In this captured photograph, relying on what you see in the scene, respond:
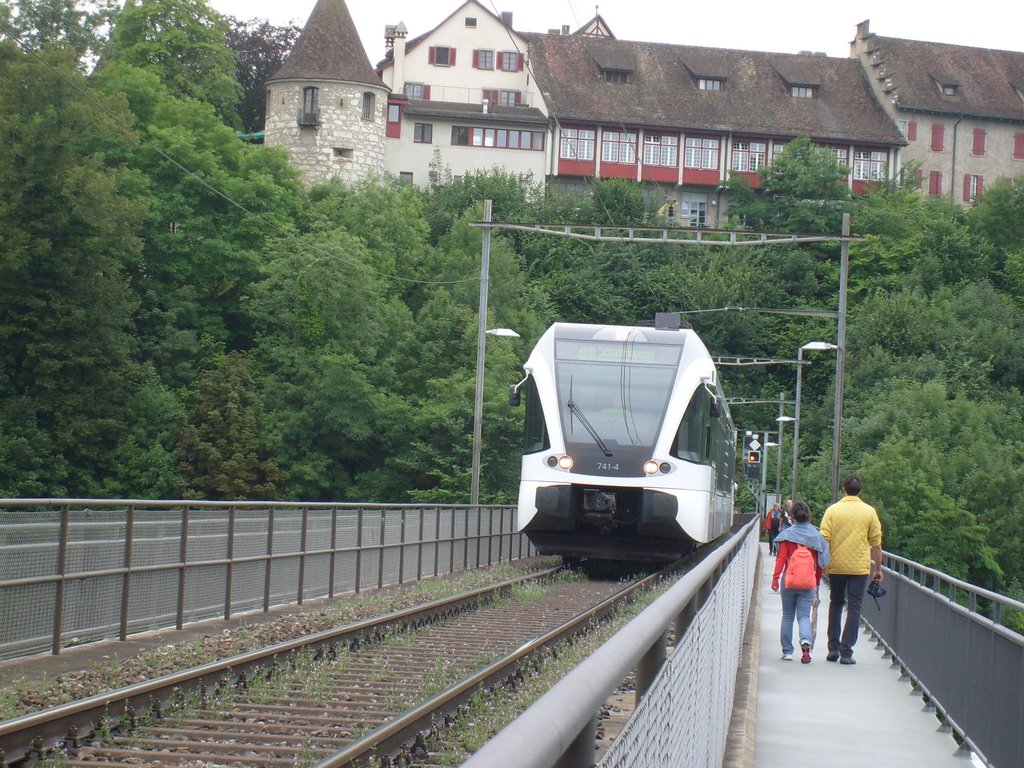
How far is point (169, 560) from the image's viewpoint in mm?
14156

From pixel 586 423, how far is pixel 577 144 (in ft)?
246

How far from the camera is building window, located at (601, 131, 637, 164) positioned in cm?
9569

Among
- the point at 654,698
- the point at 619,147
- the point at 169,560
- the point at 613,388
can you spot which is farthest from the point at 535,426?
the point at 619,147

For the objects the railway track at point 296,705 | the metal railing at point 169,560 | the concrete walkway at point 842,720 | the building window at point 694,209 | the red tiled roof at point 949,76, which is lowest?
the concrete walkway at point 842,720

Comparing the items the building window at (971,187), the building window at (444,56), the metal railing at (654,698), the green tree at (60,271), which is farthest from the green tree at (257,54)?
the metal railing at (654,698)

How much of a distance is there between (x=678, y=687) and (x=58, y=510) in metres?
7.52

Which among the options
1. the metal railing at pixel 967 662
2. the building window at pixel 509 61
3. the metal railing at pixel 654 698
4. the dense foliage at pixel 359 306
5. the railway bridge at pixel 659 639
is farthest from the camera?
the building window at pixel 509 61

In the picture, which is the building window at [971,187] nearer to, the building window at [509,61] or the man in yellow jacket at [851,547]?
the building window at [509,61]

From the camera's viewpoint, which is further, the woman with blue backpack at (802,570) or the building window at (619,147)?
the building window at (619,147)

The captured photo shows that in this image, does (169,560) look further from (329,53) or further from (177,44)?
(329,53)

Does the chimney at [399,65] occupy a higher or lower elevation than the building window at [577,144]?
higher

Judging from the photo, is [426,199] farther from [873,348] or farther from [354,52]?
[873,348]

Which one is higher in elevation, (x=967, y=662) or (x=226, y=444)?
(x=226, y=444)

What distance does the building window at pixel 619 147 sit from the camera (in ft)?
314
